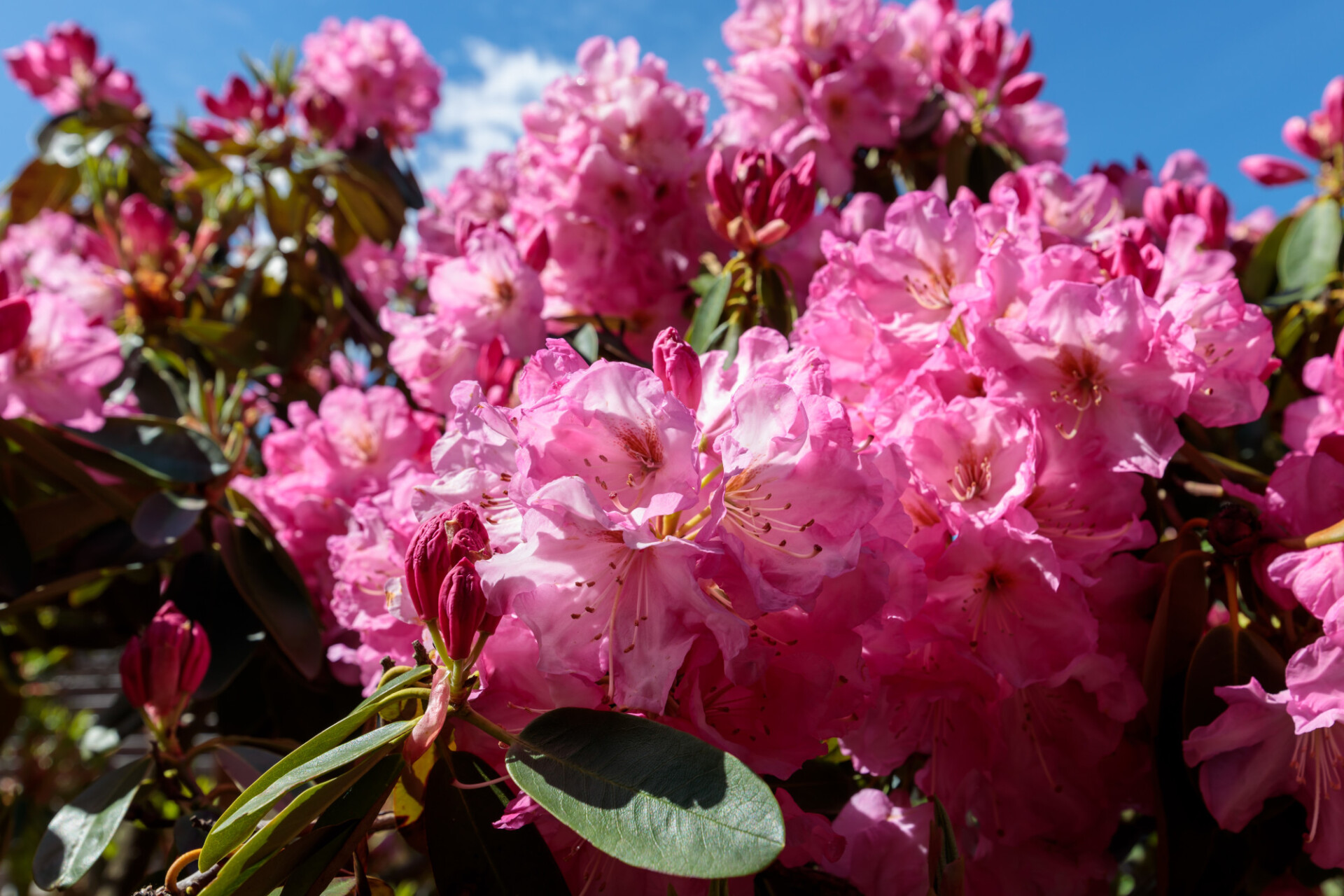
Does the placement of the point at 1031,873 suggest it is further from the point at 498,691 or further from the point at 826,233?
the point at 826,233

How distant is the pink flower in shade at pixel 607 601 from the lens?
0.56 m

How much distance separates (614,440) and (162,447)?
86 cm

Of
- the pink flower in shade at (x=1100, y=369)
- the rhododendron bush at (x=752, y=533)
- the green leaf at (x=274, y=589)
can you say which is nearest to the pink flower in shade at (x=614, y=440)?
the rhododendron bush at (x=752, y=533)

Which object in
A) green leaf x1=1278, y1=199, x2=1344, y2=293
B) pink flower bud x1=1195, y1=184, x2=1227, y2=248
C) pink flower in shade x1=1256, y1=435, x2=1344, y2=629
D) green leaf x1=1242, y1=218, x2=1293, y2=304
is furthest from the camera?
green leaf x1=1242, y1=218, x2=1293, y2=304

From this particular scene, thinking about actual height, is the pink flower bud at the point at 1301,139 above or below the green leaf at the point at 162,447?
above

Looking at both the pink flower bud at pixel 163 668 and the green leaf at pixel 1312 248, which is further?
the green leaf at pixel 1312 248

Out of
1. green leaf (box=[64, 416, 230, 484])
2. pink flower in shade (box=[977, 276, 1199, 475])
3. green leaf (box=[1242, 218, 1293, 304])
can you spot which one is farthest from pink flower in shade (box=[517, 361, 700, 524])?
green leaf (box=[1242, 218, 1293, 304])

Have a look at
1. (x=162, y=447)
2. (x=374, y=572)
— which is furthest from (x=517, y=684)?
(x=162, y=447)

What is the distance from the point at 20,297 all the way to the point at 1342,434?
1484 millimetres

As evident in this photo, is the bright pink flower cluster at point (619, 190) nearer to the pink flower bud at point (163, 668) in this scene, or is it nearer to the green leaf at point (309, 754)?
the pink flower bud at point (163, 668)

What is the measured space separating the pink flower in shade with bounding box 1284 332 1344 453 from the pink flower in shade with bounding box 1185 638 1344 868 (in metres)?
0.28

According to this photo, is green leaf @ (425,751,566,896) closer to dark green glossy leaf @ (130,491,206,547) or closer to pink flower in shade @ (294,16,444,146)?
dark green glossy leaf @ (130,491,206,547)

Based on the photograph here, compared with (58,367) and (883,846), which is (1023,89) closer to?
(883,846)

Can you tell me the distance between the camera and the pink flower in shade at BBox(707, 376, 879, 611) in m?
0.58
